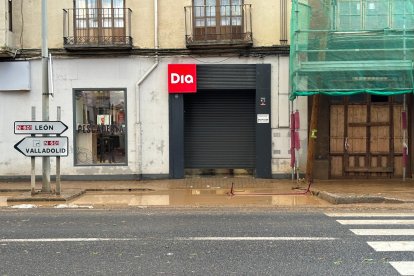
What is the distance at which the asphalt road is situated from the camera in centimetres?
592

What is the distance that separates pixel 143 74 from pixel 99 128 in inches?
87.6

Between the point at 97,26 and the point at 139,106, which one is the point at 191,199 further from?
the point at 97,26

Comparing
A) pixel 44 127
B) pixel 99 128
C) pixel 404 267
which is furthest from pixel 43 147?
pixel 404 267

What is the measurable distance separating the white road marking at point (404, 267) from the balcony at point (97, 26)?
36.7 ft

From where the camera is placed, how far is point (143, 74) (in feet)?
50.2

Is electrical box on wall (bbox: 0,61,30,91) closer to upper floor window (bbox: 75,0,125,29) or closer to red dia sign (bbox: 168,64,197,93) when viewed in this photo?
upper floor window (bbox: 75,0,125,29)

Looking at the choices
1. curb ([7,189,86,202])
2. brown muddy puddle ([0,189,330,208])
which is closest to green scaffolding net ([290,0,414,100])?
brown muddy puddle ([0,189,330,208])

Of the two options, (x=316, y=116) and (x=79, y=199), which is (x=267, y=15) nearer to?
(x=316, y=116)

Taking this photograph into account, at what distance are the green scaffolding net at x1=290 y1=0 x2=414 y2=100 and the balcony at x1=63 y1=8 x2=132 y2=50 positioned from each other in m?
5.16

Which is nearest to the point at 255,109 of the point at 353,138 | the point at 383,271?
the point at 353,138

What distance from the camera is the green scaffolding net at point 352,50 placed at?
13445 mm

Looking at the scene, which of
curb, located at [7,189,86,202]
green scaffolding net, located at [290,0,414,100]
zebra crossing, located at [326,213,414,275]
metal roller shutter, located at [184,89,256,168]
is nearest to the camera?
zebra crossing, located at [326,213,414,275]

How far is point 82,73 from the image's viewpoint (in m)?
15.3

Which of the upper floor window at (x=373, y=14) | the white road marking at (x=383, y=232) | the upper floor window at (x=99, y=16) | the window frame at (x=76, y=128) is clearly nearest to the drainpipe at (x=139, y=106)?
the window frame at (x=76, y=128)
